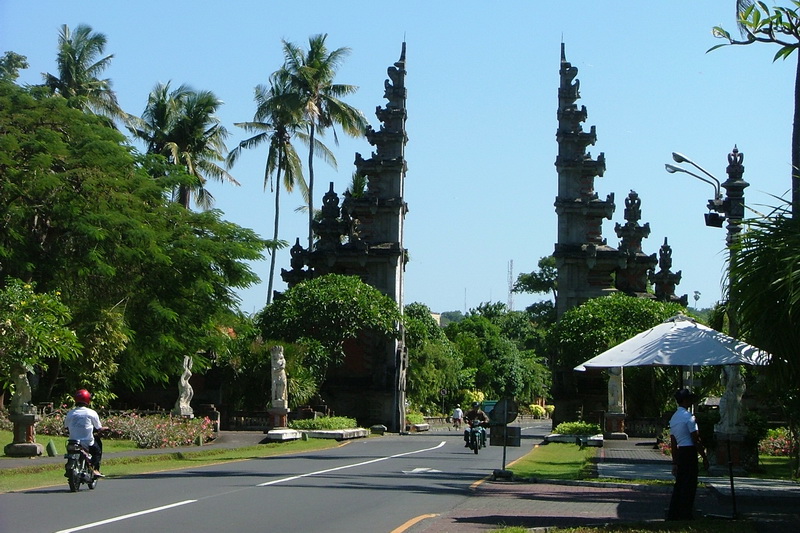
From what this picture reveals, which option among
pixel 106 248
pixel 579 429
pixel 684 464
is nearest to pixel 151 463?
pixel 106 248

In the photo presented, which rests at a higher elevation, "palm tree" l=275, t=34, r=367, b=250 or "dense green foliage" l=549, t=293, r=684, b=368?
"palm tree" l=275, t=34, r=367, b=250

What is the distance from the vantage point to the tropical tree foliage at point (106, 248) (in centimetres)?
3497

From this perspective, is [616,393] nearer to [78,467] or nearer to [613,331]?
[613,331]

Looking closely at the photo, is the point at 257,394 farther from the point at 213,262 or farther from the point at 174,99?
the point at 174,99

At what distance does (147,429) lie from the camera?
31250 mm

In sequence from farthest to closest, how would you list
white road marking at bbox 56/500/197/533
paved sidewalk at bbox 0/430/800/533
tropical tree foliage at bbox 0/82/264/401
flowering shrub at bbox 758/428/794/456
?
tropical tree foliage at bbox 0/82/264/401 < flowering shrub at bbox 758/428/794/456 < paved sidewalk at bbox 0/430/800/533 < white road marking at bbox 56/500/197/533

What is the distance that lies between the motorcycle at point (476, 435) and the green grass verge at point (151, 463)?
16.9 feet

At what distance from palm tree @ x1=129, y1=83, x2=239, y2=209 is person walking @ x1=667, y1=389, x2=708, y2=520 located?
44.7m

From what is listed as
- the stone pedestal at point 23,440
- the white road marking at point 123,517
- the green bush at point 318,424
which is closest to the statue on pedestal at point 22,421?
the stone pedestal at point 23,440

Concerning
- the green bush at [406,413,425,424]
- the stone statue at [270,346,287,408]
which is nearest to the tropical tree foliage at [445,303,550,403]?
the green bush at [406,413,425,424]

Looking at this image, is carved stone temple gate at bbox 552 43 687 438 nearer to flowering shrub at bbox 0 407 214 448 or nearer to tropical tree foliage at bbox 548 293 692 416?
tropical tree foliage at bbox 548 293 692 416

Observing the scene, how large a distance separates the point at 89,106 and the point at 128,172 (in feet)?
52.1

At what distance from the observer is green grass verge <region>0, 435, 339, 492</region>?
20.2 meters

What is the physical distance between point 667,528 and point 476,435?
21.8 metres
